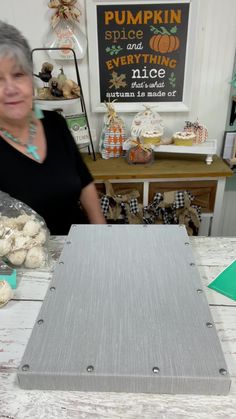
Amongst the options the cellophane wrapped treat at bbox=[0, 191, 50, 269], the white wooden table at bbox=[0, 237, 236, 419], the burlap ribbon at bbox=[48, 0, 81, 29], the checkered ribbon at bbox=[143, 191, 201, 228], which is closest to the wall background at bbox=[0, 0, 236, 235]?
the burlap ribbon at bbox=[48, 0, 81, 29]

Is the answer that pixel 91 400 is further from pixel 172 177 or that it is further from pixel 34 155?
pixel 172 177

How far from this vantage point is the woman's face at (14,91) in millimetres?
889

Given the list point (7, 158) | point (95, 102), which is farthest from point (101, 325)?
point (95, 102)

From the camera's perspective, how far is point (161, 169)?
1720 millimetres

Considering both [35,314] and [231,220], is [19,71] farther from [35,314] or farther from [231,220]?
[231,220]

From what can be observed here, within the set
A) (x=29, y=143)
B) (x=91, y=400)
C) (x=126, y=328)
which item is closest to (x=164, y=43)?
(x=29, y=143)

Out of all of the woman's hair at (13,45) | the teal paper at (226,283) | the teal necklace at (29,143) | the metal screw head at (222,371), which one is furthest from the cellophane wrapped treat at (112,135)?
the metal screw head at (222,371)

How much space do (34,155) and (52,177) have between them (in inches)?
3.6

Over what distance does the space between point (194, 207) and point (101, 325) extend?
4.25ft

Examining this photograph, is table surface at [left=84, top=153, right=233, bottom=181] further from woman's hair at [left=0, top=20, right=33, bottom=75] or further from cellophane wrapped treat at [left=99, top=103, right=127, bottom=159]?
woman's hair at [left=0, top=20, right=33, bottom=75]

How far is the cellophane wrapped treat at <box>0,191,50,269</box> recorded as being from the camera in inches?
27.3

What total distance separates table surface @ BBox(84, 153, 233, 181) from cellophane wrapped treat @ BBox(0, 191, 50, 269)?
0.94 meters

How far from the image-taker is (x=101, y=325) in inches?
20.1

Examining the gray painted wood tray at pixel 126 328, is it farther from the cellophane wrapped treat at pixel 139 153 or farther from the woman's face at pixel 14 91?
the cellophane wrapped treat at pixel 139 153
